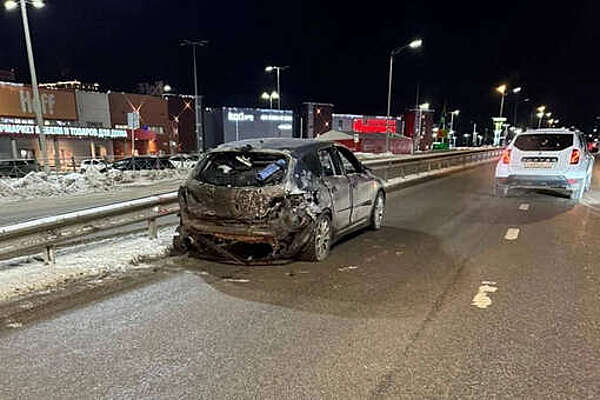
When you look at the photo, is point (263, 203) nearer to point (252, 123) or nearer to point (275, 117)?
point (252, 123)

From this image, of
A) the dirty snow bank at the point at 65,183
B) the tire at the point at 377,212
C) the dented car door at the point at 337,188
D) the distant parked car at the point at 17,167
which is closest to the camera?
the dented car door at the point at 337,188

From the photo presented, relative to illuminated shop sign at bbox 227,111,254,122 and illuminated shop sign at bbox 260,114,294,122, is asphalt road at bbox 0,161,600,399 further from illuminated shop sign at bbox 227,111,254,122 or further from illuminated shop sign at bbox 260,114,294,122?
illuminated shop sign at bbox 260,114,294,122

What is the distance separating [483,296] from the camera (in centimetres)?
518

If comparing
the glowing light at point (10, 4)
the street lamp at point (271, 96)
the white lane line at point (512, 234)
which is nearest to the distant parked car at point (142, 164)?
the glowing light at point (10, 4)

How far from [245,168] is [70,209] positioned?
8.41 m

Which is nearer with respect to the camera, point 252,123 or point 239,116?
point 239,116

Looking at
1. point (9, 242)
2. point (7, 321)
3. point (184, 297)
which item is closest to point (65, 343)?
point (7, 321)

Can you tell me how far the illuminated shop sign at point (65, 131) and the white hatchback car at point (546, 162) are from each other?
35642mm

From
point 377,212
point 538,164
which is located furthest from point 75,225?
point 538,164

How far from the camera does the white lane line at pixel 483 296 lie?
194 inches

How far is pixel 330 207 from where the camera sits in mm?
6703

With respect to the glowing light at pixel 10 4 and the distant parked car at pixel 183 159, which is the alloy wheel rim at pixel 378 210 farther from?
the distant parked car at pixel 183 159

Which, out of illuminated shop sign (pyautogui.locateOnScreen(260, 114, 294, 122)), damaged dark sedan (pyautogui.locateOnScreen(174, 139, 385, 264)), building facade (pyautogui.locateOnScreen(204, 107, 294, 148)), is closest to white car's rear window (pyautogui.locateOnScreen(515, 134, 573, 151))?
damaged dark sedan (pyautogui.locateOnScreen(174, 139, 385, 264))

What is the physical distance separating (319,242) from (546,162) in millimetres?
8933
